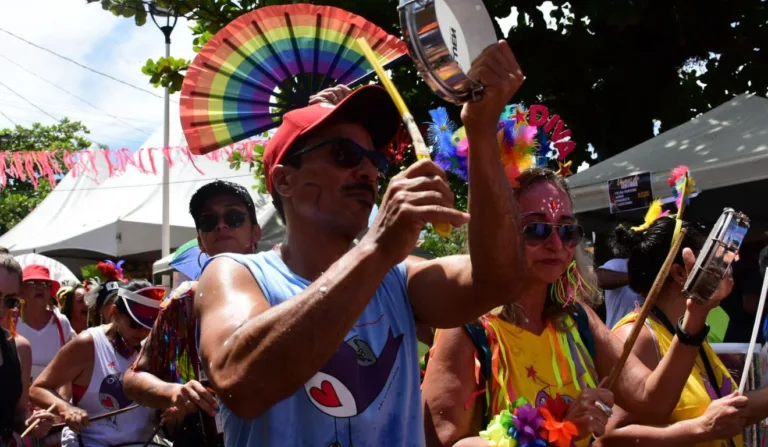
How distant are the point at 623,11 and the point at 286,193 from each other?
5.32 metres

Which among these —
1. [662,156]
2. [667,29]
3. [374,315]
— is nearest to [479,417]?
[374,315]

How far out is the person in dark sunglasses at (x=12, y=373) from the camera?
4.86m

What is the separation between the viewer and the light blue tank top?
5.90ft

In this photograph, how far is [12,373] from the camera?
5051 mm

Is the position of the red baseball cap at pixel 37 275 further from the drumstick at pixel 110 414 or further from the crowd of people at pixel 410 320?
the crowd of people at pixel 410 320

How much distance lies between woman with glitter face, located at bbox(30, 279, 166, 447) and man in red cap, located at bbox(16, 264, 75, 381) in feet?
7.03

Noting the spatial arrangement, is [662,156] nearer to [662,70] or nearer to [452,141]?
[662,70]

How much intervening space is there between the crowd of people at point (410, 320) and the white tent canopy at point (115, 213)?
10.7 metres

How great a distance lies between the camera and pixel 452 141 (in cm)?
256

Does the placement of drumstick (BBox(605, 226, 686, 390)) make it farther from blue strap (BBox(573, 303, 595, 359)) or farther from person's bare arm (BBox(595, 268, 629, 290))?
person's bare arm (BBox(595, 268, 629, 290))

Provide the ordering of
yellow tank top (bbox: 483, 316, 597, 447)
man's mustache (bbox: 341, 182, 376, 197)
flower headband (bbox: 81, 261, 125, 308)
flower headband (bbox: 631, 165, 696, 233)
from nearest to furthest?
man's mustache (bbox: 341, 182, 376, 197), yellow tank top (bbox: 483, 316, 597, 447), flower headband (bbox: 631, 165, 696, 233), flower headband (bbox: 81, 261, 125, 308)

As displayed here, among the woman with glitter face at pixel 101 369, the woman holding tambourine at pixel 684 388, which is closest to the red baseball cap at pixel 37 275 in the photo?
the woman with glitter face at pixel 101 369

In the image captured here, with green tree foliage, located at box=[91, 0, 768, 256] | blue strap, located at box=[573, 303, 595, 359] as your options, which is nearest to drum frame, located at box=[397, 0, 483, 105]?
blue strap, located at box=[573, 303, 595, 359]

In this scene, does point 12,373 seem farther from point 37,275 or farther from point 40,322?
point 37,275
